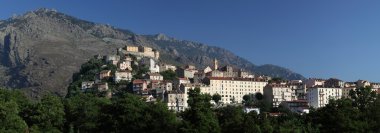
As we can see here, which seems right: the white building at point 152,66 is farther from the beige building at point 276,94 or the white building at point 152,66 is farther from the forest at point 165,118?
the forest at point 165,118

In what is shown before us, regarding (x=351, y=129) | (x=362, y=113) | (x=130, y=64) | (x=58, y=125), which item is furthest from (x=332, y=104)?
(x=130, y=64)

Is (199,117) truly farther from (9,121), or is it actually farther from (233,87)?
(233,87)

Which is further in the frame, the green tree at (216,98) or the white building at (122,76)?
the white building at (122,76)

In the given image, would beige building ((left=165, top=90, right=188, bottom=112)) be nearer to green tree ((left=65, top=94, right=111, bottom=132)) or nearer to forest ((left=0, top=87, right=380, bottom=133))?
green tree ((left=65, top=94, right=111, bottom=132))

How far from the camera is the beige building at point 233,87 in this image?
409 ft

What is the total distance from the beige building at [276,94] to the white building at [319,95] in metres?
4.58

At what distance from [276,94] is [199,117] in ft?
271

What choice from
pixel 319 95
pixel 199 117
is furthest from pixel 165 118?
pixel 319 95

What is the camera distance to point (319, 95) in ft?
404

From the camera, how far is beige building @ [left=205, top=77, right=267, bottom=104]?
409 ft

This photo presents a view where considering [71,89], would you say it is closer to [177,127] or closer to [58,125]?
[58,125]

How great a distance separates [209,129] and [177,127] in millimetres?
3677

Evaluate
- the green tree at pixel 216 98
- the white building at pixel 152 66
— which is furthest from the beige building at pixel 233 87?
the white building at pixel 152 66

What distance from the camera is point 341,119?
1700 inches
